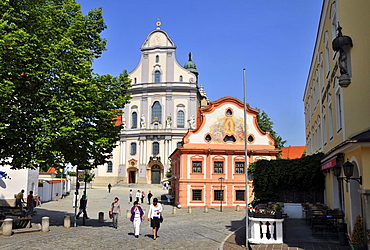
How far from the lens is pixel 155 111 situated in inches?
2697

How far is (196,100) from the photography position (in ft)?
223

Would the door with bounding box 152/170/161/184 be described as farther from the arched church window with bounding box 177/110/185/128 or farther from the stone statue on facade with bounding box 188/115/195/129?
the stone statue on facade with bounding box 188/115/195/129

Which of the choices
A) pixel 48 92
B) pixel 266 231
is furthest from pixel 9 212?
pixel 266 231

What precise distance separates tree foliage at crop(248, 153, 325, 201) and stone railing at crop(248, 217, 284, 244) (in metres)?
9.65

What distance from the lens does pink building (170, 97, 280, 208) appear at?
35.5 m

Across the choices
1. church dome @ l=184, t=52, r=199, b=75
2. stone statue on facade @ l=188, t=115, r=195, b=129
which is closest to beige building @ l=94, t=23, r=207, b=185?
stone statue on facade @ l=188, t=115, r=195, b=129

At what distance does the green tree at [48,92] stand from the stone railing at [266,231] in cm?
820

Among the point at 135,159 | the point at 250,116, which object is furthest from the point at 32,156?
the point at 135,159

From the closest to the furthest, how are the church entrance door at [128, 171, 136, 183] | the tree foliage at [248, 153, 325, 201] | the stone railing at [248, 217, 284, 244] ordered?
the stone railing at [248, 217, 284, 244] < the tree foliage at [248, 153, 325, 201] < the church entrance door at [128, 171, 136, 183]

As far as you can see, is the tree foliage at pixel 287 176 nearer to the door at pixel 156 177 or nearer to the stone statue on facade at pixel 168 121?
the stone statue on facade at pixel 168 121

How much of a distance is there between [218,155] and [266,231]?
22342 mm

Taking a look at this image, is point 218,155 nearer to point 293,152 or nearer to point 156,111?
point 156,111

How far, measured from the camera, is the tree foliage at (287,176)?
73.3ft

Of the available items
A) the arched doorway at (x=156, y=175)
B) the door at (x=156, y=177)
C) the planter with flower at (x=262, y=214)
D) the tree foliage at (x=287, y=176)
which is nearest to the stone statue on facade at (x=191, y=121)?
the arched doorway at (x=156, y=175)
